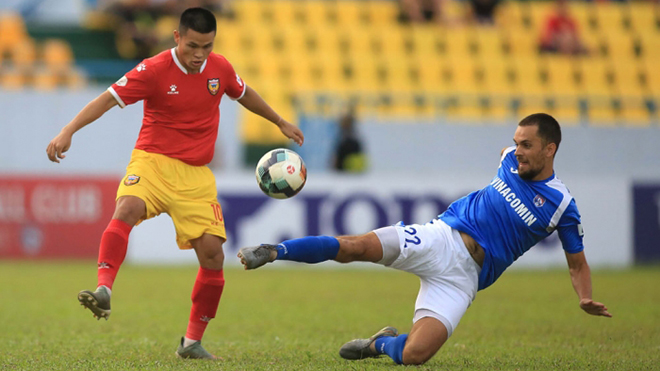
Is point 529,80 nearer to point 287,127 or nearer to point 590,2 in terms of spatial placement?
point 590,2

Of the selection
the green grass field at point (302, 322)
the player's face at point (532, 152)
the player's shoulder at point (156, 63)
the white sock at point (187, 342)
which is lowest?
the green grass field at point (302, 322)

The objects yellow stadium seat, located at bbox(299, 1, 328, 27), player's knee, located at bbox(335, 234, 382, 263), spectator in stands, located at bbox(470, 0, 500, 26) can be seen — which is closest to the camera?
player's knee, located at bbox(335, 234, 382, 263)

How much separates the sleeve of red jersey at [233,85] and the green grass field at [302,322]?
1.80m

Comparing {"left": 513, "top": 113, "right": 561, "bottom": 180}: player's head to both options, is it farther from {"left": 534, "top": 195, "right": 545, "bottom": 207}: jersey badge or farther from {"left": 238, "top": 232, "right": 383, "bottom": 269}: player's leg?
{"left": 238, "top": 232, "right": 383, "bottom": 269}: player's leg

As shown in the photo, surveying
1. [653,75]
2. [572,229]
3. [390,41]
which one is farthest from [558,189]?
[653,75]

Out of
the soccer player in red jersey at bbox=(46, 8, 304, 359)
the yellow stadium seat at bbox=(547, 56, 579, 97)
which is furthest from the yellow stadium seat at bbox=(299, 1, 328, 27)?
the soccer player in red jersey at bbox=(46, 8, 304, 359)

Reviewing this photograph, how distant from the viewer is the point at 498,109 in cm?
1628

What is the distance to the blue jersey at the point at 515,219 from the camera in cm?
554

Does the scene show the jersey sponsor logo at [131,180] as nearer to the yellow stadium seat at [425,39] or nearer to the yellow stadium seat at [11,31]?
the yellow stadium seat at [11,31]

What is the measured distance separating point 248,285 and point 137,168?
5.77m

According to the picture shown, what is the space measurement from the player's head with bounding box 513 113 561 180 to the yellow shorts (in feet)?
6.58

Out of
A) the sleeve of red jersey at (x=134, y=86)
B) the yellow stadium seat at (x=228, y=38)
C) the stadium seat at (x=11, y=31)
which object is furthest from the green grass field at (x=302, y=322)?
the yellow stadium seat at (x=228, y=38)

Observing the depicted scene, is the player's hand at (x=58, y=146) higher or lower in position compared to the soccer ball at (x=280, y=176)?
higher

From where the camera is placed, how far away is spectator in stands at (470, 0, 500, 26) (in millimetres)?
20031
